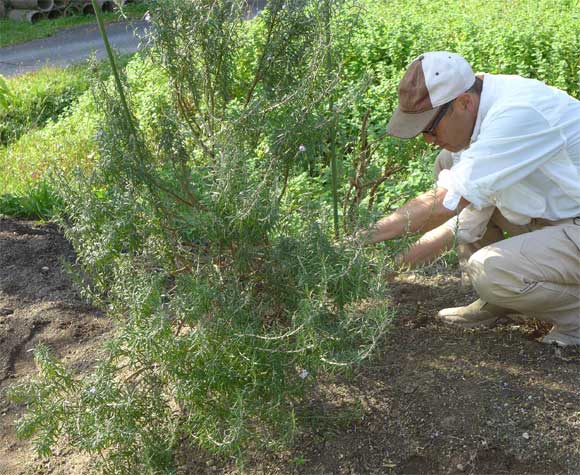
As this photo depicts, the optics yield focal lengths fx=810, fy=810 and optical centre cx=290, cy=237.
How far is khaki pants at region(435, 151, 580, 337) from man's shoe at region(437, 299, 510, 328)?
15 cm

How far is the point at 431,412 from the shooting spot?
2934 millimetres

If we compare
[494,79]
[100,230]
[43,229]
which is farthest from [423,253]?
[43,229]

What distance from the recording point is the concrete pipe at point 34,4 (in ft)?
53.6

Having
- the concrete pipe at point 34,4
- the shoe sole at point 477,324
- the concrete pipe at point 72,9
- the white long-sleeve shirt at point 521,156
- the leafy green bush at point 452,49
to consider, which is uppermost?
the white long-sleeve shirt at point 521,156

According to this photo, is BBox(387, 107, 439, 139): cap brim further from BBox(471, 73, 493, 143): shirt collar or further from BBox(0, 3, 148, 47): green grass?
BBox(0, 3, 148, 47): green grass

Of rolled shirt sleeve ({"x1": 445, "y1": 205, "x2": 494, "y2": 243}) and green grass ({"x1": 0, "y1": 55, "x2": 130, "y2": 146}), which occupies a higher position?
rolled shirt sleeve ({"x1": 445, "y1": 205, "x2": 494, "y2": 243})

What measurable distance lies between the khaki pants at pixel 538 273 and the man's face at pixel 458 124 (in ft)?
1.48

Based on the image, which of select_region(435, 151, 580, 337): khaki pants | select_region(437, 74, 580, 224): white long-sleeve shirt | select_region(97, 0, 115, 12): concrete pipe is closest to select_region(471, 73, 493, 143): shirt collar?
select_region(437, 74, 580, 224): white long-sleeve shirt

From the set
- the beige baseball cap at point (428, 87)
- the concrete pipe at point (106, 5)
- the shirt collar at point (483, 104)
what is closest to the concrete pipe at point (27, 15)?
the concrete pipe at point (106, 5)

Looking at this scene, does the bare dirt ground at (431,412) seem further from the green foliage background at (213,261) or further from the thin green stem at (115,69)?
the thin green stem at (115,69)

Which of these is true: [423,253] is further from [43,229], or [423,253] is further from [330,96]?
[43,229]

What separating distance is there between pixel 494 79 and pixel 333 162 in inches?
28.3

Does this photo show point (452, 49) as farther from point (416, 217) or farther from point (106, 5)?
point (106, 5)

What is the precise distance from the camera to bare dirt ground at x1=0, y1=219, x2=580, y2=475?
279cm
